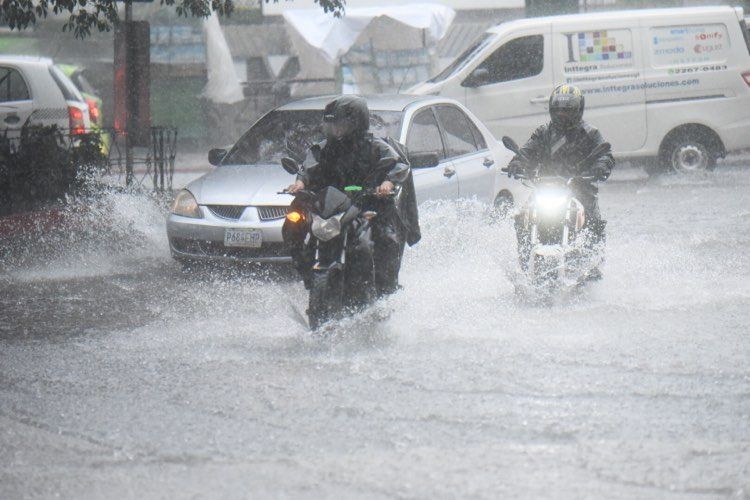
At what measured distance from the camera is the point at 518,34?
18391 mm

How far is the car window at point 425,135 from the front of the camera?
37.1 ft

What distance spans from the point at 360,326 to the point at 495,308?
50.7 inches

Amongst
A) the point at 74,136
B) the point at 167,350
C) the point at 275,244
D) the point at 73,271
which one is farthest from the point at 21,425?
the point at 74,136

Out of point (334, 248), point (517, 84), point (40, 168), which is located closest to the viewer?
point (334, 248)

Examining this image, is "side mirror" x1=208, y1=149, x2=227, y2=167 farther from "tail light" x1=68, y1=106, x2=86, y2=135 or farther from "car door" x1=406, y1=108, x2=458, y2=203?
"tail light" x1=68, y1=106, x2=86, y2=135

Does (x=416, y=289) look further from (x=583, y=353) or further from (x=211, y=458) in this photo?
(x=211, y=458)

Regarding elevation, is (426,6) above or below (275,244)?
above

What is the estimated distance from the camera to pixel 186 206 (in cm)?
1089

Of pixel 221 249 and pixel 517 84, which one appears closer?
pixel 221 249

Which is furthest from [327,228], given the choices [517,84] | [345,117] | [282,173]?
[517,84]

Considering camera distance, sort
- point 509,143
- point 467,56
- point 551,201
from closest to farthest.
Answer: point 551,201 → point 509,143 → point 467,56

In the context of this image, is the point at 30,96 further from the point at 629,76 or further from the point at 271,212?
the point at 629,76

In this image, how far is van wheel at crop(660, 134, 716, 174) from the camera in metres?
19.0

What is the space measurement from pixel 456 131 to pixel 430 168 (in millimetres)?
921
